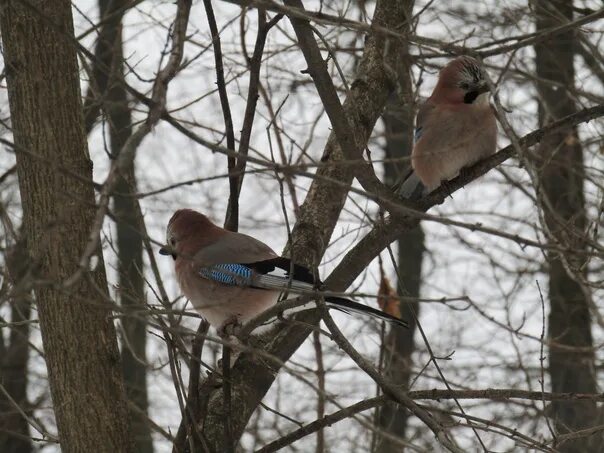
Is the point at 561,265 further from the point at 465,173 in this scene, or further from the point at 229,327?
the point at 229,327

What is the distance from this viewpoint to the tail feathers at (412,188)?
6.41 m

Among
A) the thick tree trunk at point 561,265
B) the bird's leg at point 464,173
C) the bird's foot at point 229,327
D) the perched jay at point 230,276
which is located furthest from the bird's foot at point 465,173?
the thick tree trunk at point 561,265

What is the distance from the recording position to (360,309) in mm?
4734

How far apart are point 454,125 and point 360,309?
1.72 m

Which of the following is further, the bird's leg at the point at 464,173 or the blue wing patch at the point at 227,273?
the bird's leg at the point at 464,173

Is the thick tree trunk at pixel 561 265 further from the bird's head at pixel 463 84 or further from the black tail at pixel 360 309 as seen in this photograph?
the black tail at pixel 360 309

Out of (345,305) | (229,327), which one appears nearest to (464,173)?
(345,305)

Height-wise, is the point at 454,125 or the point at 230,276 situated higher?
the point at 454,125

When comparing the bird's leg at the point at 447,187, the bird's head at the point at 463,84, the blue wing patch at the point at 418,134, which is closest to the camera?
the bird's leg at the point at 447,187

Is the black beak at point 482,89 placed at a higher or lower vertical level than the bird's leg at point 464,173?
higher

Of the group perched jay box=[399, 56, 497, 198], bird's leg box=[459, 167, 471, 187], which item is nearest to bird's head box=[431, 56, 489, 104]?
perched jay box=[399, 56, 497, 198]

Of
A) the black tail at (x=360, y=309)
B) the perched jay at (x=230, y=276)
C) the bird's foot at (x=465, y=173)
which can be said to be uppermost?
the bird's foot at (x=465, y=173)

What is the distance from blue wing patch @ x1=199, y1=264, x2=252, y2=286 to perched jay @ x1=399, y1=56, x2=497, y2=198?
4.24 ft

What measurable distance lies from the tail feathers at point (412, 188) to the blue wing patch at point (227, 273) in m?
1.45
